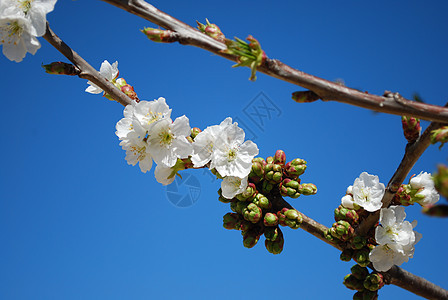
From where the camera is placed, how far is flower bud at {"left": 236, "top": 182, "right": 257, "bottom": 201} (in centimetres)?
177

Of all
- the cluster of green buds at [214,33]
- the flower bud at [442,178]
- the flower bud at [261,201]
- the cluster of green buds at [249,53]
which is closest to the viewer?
the flower bud at [442,178]

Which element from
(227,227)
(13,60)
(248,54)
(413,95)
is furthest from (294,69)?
(13,60)

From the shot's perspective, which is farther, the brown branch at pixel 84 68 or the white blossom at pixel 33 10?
the brown branch at pixel 84 68

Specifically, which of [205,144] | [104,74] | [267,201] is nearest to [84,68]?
[104,74]

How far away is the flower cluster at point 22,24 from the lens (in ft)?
4.84

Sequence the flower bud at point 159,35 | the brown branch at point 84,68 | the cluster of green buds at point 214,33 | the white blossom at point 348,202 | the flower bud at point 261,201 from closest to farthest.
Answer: the flower bud at point 159,35 < the cluster of green buds at point 214,33 < the brown branch at point 84,68 < the flower bud at point 261,201 < the white blossom at point 348,202

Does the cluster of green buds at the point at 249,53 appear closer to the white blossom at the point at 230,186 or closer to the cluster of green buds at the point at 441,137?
the cluster of green buds at the point at 441,137

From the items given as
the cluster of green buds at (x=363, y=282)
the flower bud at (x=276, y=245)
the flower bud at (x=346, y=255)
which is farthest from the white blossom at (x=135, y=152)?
the cluster of green buds at (x=363, y=282)

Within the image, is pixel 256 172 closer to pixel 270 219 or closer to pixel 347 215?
pixel 270 219

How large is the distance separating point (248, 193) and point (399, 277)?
91cm

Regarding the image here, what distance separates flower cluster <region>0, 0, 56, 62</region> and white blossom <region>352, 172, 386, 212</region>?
5.37 ft

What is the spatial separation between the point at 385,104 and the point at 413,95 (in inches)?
7.3

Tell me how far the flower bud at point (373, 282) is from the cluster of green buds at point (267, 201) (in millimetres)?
466

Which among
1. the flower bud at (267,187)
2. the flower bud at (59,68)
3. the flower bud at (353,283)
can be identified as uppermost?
the flower bud at (59,68)
